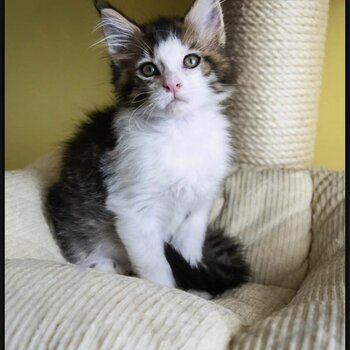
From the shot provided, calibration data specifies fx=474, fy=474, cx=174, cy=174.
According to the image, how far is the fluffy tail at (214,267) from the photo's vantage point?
143 cm

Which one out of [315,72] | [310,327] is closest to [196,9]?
[315,72]

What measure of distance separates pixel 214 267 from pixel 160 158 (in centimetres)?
41

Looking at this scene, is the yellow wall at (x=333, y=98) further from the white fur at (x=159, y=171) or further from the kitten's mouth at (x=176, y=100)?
the kitten's mouth at (x=176, y=100)

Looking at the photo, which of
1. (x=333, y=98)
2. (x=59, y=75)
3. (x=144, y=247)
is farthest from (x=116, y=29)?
(x=333, y=98)

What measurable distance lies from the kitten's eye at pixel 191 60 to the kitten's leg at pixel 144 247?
45 centimetres

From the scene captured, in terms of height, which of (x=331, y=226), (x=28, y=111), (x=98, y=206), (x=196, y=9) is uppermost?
(x=196, y=9)

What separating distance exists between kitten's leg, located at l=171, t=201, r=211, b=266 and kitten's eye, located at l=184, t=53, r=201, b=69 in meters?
0.45

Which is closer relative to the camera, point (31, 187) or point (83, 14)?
point (31, 187)

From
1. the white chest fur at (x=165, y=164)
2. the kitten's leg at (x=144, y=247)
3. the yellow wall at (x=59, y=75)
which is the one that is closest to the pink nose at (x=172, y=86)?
the white chest fur at (x=165, y=164)

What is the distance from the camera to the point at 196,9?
4.46ft

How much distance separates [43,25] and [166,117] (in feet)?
4.24

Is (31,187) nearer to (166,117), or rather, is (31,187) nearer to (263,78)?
(166,117)

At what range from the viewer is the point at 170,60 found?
125 centimetres

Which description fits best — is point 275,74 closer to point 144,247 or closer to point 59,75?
point 144,247
